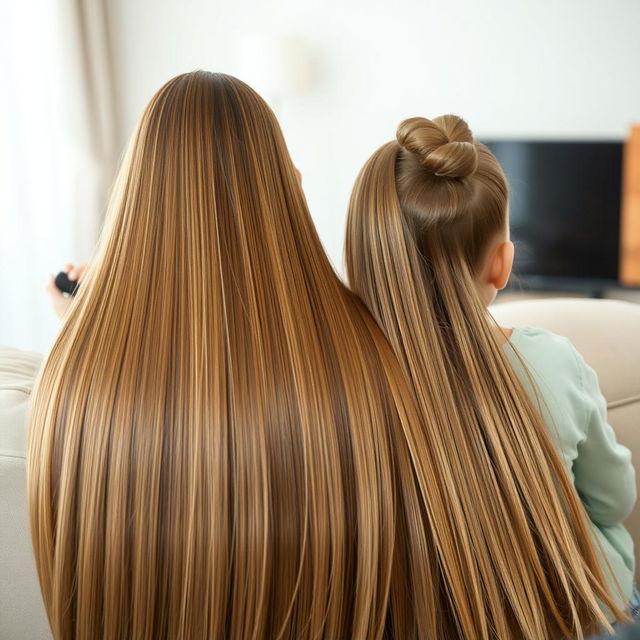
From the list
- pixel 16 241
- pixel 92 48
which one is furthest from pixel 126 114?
pixel 16 241

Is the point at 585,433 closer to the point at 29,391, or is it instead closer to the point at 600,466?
the point at 600,466

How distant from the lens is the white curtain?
3.35 meters

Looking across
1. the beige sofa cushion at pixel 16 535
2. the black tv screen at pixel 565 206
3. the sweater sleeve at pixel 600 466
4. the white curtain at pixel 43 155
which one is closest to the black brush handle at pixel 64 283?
the beige sofa cushion at pixel 16 535

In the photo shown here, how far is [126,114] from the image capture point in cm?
414

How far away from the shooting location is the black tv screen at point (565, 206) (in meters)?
3.74

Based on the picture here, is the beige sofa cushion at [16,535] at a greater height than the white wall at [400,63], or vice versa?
the white wall at [400,63]

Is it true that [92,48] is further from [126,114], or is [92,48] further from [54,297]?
[54,297]

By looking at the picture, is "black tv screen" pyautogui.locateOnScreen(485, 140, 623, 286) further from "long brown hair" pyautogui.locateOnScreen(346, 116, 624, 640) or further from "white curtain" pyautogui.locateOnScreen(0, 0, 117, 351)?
"long brown hair" pyautogui.locateOnScreen(346, 116, 624, 640)

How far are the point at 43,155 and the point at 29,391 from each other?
2.90 m

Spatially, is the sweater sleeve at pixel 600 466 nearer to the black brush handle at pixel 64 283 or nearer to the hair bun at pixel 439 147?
the hair bun at pixel 439 147

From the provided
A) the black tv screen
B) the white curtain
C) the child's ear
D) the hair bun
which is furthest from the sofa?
the black tv screen

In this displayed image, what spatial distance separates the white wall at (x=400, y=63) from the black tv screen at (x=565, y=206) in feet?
0.46

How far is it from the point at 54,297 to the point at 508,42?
3294mm

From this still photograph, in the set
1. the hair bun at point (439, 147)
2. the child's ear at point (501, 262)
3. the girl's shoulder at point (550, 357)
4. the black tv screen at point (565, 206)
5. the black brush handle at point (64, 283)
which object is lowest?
the black tv screen at point (565, 206)
